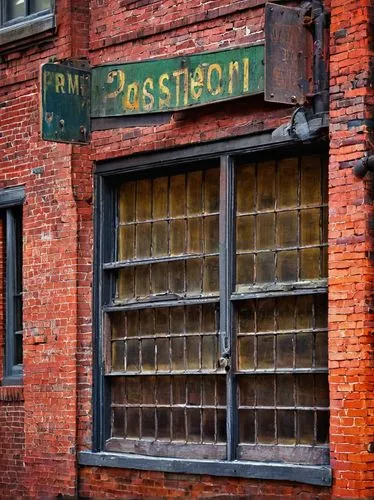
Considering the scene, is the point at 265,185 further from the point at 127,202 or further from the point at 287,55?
the point at 127,202

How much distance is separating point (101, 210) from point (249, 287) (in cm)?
226

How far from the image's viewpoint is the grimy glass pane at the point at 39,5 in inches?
592

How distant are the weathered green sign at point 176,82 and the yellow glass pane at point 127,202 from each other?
77 cm

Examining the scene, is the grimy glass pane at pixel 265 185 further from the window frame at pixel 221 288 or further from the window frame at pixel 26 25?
the window frame at pixel 26 25

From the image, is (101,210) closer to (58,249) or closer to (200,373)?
(58,249)

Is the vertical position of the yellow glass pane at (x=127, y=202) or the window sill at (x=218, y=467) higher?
the yellow glass pane at (x=127, y=202)

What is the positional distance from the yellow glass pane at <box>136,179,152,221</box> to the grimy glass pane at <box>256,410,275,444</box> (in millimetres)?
2546

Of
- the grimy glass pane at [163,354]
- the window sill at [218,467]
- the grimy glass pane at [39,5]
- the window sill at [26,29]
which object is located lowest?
the window sill at [218,467]

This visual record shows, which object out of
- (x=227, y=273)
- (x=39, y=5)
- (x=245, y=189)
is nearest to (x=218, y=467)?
(x=227, y=273)

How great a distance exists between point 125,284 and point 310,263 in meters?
2.66

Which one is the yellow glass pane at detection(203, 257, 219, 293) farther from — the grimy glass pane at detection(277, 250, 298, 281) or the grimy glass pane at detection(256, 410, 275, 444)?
the grimy glass pane at detection(256, 410, 275, 444)

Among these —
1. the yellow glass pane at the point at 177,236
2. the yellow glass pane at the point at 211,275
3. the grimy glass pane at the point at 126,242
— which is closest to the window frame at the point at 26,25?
the grimy glass pane at the point at 126,242

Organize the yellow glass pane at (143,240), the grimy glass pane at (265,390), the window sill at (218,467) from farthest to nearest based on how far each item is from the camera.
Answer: the yellow glass pane at (143,240)
the grimy glass pane at (265,390)
the window sill at (218,467)

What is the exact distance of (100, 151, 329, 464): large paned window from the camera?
39.3 feet
